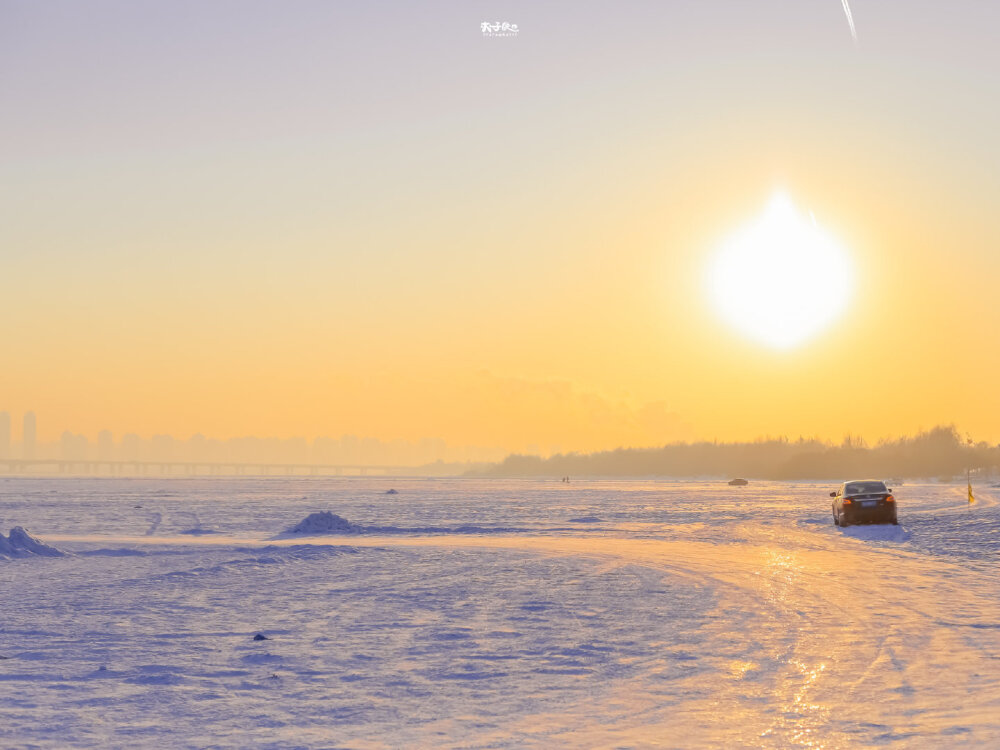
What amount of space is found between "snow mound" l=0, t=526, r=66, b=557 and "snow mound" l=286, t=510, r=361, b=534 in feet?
32.5

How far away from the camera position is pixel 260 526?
40750 mm

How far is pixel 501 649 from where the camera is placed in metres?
12.3

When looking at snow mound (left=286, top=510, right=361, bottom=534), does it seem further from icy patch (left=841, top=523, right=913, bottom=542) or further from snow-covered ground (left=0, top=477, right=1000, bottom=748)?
icy patch (left=841, top=523, right=913, bottom=542)

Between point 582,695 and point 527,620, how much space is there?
479cm

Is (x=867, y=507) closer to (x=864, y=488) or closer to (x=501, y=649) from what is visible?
(x=864, y=488)

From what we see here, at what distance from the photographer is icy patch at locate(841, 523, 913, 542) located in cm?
3092

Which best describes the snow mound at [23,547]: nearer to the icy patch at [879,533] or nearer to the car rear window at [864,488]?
the icy patch at [879,533]

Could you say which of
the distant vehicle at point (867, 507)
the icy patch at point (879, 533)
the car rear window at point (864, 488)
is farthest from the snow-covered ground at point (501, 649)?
the car rear window at point (864, 488)

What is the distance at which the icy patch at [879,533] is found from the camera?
3092 cm

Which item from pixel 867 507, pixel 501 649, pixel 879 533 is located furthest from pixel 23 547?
pixel 867 507

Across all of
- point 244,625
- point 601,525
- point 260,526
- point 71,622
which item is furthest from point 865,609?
point 260,526

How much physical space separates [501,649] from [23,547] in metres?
18.8

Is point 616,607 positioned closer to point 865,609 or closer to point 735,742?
point 865,609

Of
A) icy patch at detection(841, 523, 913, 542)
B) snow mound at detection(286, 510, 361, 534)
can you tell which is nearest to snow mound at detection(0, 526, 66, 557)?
snow mound at detection(286, 510, 361, 534)
